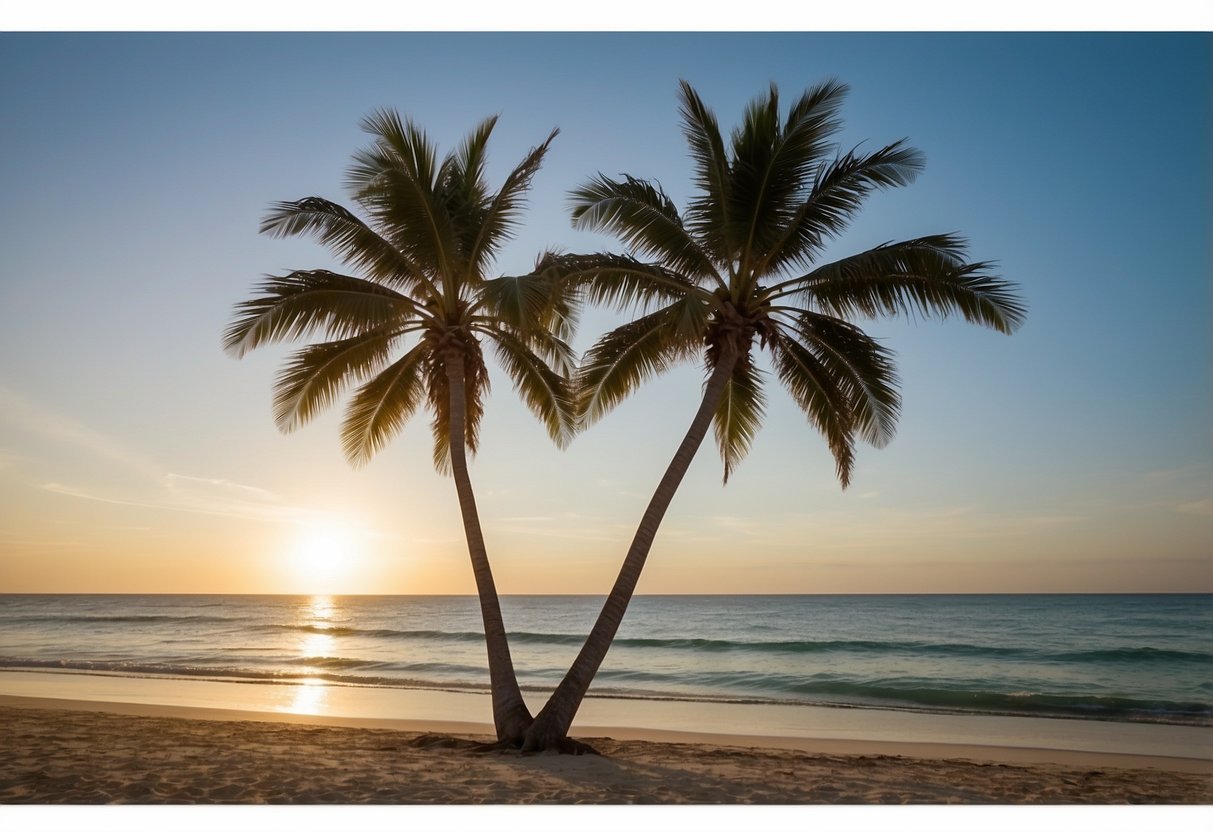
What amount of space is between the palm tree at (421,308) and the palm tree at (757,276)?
632 millimetres

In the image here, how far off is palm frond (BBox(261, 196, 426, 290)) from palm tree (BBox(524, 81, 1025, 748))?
1738 millimetres

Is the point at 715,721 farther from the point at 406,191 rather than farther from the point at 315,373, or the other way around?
the point at 406,191

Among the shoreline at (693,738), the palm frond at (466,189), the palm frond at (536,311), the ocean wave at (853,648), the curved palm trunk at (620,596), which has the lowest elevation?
the ocean wave at (853,648)

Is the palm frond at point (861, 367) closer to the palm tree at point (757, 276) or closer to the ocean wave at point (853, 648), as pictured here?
the palm tree at point (757, 276)

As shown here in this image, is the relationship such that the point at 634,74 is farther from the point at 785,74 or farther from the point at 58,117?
the point at 58,117

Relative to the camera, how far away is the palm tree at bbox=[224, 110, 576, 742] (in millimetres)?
8062

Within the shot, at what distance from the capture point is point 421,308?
8.73 m

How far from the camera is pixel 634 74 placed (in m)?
7.33

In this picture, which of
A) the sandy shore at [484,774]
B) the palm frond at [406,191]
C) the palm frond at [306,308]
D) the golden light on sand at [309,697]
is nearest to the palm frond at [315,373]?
the palm frond at [306,308]

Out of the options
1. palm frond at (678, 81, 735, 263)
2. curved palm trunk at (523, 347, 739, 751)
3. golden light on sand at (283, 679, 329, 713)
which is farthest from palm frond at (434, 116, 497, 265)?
golden light on sand at (283, 679, 329, 713)

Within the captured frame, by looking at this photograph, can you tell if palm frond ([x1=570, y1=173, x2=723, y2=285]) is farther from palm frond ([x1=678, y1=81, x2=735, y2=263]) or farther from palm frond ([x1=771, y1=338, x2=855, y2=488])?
palm frond ([x1=771, y1=338, x2=855, y2=488])

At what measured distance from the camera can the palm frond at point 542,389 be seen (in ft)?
31.0

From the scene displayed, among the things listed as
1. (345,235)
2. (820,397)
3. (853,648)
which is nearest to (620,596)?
(820,397)

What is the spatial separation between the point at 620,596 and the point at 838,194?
14.2 feet
